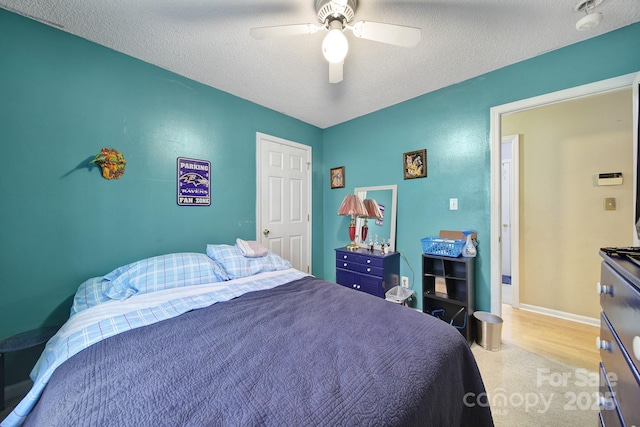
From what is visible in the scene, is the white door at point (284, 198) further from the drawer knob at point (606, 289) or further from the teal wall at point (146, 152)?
the drawer knob at point (606, 289)

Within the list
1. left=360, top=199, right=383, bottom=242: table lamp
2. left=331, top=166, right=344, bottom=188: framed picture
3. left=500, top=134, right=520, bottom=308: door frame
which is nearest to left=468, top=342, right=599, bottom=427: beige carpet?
left=500, top=134, right=520, bottom=308: door frame

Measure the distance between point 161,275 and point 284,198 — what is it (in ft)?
5.86

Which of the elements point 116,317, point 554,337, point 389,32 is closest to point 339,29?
point 389,32

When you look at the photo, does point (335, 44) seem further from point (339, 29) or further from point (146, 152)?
point (146, 152)

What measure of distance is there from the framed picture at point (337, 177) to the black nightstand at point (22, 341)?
10.4ft

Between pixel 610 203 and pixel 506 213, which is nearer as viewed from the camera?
pixel 610 203

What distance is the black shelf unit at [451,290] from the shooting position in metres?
2.24

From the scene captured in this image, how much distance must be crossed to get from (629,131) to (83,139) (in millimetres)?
5054

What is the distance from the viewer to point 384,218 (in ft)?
10.1

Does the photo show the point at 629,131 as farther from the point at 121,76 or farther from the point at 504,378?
the point at 121,76

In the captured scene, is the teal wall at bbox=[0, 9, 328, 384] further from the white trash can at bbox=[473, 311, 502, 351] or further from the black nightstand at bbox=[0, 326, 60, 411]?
the white trash can at bbox=[473, 311, 502, 351]

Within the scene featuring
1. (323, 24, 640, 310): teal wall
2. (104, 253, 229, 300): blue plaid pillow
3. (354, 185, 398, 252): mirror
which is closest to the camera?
(104, 253, 229, 300): blue plaid pillow

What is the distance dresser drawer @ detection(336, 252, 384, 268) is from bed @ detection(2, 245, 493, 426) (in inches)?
43.9

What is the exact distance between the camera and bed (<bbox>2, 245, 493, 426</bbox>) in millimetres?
708
